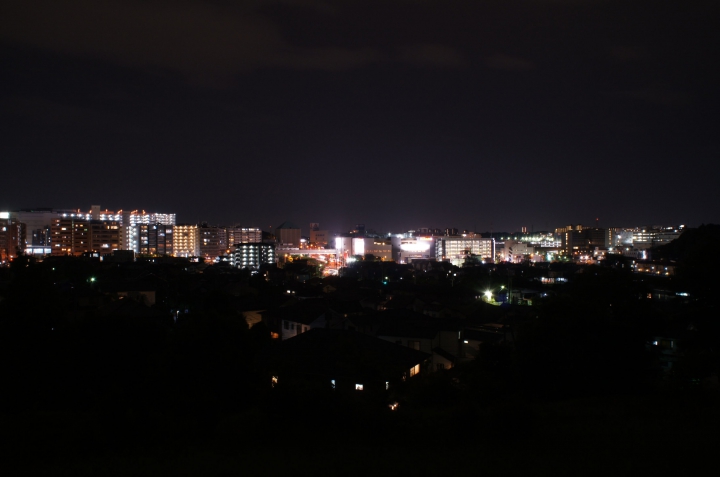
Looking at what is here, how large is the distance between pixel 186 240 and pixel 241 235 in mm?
11398

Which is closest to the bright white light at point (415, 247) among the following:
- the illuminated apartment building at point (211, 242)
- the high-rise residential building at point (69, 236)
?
the illuminated apartment building at point (211, 242)

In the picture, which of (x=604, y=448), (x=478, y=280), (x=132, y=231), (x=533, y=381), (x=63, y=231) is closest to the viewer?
(x=604, y=448)

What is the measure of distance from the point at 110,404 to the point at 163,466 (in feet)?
3.03

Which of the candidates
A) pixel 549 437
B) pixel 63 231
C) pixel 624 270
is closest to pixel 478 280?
pixel 624 270

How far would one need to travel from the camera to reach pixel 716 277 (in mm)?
7434

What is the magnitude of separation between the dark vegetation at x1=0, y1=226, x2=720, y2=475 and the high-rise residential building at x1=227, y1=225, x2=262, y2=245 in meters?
65.5

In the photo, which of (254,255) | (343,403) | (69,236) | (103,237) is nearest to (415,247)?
(254,255)

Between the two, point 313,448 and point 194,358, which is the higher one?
point 194,358

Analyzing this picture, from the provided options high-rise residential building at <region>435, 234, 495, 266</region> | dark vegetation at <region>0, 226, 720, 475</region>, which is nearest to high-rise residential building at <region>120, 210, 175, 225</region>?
high-rise residential building at <region>435, 234, 495, 266</region>

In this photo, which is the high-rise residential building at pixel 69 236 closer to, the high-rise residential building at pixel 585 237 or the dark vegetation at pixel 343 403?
the dark vegetation at pixel 343 403

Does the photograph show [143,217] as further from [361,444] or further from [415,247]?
[361,444]

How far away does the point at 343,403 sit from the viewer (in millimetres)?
4816

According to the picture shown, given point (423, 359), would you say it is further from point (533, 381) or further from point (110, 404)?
point (110, 404)

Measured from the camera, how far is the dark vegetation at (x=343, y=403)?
414 cm
